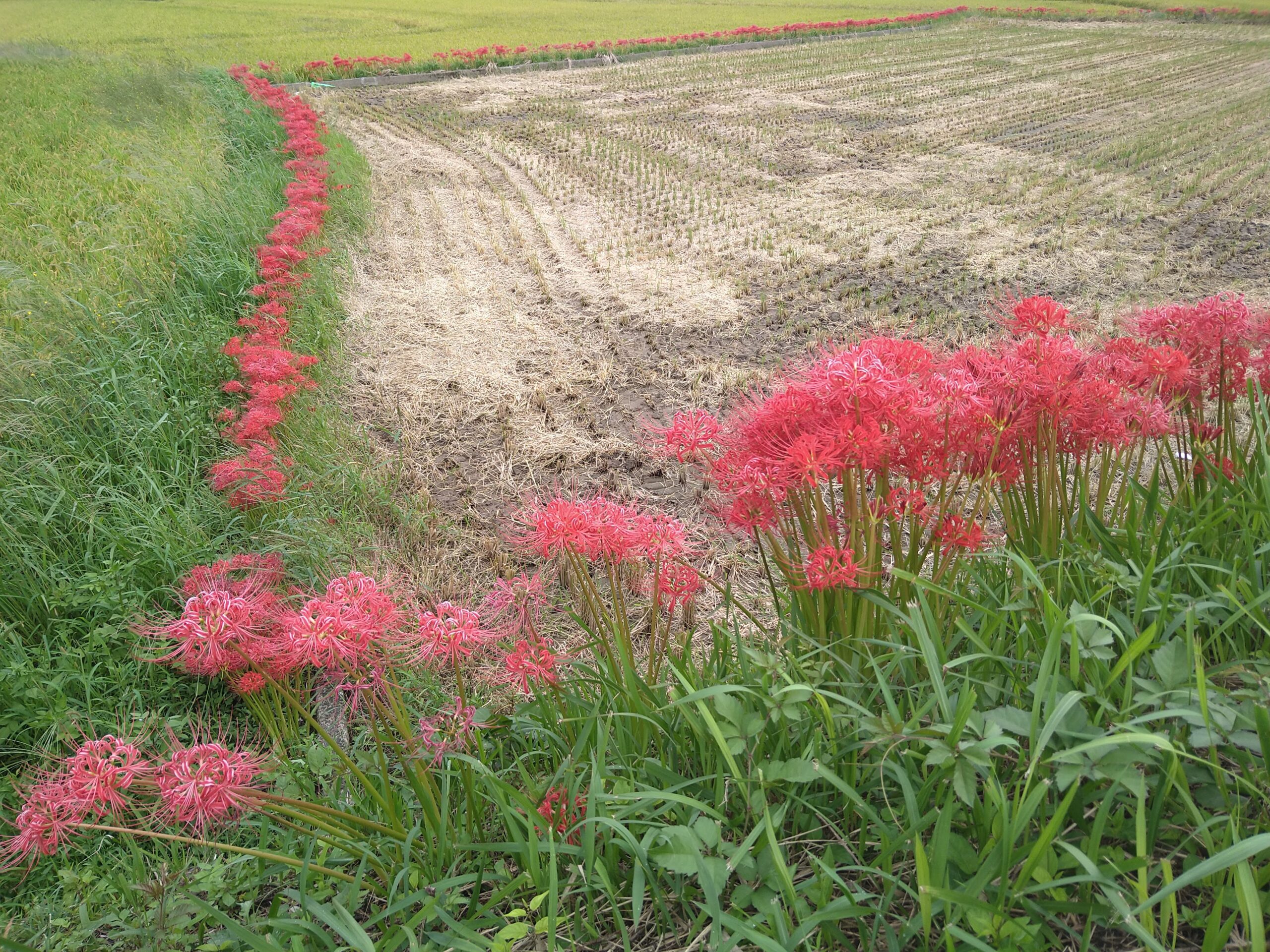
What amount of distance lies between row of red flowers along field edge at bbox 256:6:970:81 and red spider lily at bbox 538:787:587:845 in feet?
51.8

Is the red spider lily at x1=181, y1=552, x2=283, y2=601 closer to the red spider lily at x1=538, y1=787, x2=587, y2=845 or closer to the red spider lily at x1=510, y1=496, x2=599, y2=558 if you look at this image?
the red spider lily at x1=510, y1=496, x2=599, y2=558

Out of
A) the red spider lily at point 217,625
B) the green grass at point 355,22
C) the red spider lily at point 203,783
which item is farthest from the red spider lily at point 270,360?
the green grass at point 355,22

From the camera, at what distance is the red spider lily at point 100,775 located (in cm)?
142

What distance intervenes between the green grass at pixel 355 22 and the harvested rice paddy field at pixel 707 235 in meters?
2.94

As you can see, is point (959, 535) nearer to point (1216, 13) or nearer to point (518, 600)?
point (518, 600)

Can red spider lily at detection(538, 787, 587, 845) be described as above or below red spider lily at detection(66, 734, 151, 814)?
below

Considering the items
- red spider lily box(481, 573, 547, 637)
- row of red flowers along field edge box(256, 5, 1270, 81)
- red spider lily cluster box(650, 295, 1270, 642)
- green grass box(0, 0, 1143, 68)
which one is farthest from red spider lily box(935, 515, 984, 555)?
row of red flowers along field edge box(256, 5, 1270, 81)

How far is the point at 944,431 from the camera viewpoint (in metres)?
1.82

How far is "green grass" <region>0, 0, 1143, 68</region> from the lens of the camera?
1338 cm

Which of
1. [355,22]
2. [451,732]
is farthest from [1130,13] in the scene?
[451,732]

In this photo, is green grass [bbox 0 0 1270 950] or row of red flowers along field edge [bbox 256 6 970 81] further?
row of red flowers along field edge [bbox 256 6 970 81]

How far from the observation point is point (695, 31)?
20.1m

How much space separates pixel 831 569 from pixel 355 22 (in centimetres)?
2130

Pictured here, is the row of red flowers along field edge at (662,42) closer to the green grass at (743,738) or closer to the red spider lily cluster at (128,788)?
the green grass at (743,738)
